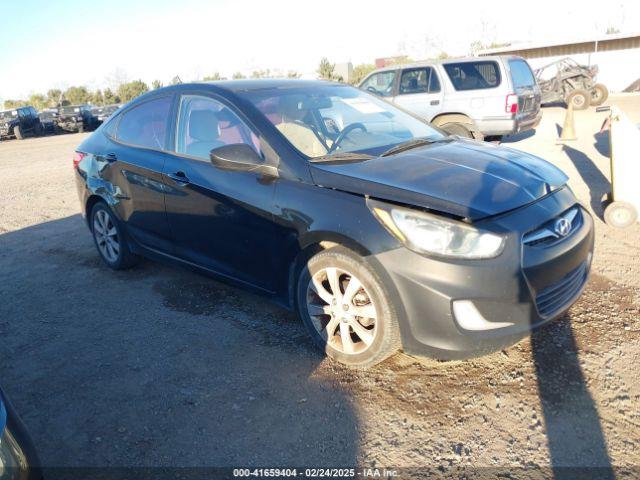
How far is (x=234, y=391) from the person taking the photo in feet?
9.86

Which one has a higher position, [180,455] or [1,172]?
[1,172]

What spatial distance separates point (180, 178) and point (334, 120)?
123 centimetres

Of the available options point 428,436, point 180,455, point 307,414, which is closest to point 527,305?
point 428,436

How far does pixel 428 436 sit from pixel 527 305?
2.82 ft

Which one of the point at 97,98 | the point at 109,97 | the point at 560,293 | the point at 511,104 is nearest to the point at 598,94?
the point at 511,104

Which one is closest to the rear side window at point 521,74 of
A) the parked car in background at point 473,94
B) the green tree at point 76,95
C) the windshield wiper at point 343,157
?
the parked car in background at point 473,94

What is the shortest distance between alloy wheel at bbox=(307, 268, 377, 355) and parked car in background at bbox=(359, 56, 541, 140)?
713 cm

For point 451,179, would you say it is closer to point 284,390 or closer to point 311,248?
point 311,248

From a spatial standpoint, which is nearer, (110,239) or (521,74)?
(110,239)

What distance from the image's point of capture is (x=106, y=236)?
16.5ft

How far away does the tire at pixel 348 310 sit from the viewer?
2.85 meters

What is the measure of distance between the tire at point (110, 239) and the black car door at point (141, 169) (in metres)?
0.25

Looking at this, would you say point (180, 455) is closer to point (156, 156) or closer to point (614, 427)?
point (614, 427)

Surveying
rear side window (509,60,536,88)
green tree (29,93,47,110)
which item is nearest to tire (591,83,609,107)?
rear side window (509,60,536,88)
